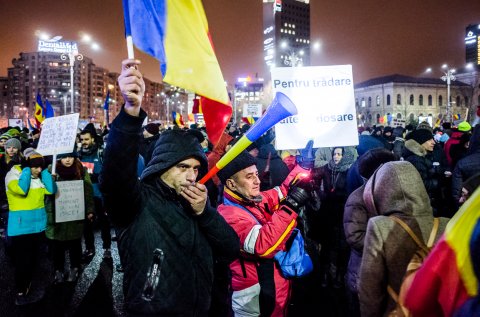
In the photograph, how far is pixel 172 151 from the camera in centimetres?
238

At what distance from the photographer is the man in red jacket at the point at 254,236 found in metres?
2.77

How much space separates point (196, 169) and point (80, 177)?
3903 millimetres

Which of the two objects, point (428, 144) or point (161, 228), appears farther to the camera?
point (428, 144)

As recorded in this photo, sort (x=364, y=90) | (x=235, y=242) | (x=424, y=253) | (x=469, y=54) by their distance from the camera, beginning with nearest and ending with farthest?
(x=424, y=253) < (x=235, y=242) < (x=364, y=90) < (x=469, y=54)

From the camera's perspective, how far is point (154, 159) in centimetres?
240

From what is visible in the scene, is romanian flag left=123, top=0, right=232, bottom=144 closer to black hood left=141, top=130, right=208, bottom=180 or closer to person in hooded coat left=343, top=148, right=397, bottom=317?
black hood left=141, top=130, right=208, bottom=180

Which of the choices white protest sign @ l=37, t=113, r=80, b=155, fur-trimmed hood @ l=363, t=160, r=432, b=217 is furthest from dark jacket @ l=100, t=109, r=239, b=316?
white protest sign @ l=37, t=113, r=80, b=155

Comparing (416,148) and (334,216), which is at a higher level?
(416,148)

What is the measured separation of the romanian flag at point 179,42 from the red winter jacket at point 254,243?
97cm

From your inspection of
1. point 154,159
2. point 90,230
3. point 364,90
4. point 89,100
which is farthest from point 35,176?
point 89,100

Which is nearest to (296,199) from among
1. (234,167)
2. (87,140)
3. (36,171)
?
(234,167)

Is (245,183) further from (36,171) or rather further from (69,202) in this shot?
(36,171)

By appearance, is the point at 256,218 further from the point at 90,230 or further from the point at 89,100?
the point at 89,100

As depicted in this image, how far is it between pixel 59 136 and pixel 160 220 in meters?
3.95
